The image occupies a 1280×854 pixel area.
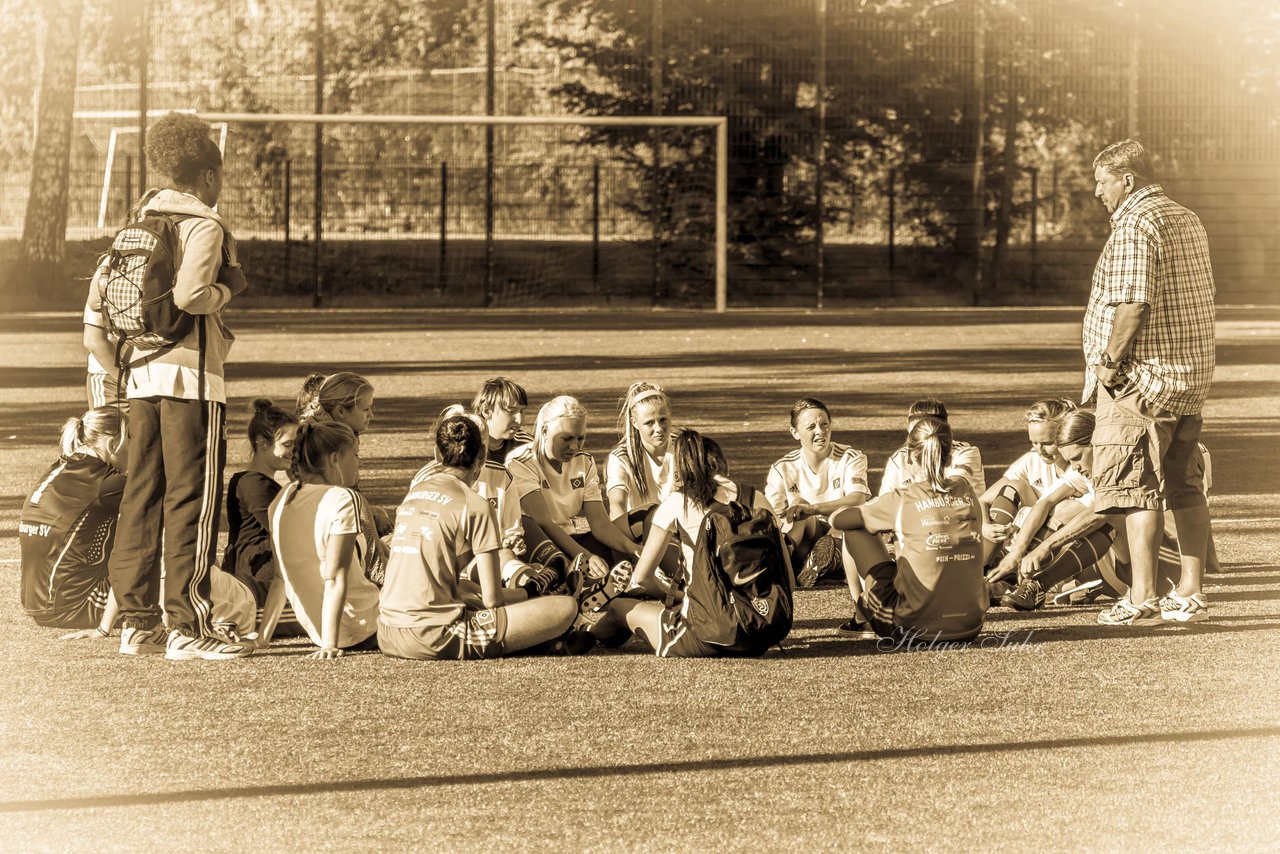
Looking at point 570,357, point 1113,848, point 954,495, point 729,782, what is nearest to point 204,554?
point 729,782

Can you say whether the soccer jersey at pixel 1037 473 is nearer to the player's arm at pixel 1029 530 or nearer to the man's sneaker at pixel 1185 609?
the player's arm at pixel 1029 530

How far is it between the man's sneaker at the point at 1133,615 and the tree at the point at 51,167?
25.0 metres

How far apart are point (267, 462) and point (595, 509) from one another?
4.94ft

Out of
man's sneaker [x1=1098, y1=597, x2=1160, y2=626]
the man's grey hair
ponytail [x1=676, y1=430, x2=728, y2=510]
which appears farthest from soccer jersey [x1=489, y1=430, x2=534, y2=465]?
the man's grey hair

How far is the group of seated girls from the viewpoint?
6.27 m

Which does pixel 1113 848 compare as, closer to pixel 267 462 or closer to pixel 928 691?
pixel 928 691

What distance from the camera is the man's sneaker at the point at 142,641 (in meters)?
6.33

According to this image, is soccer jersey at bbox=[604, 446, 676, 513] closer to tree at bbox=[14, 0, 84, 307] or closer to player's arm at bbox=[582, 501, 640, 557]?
player's arm at bbox=[582, 501, 640, 557]

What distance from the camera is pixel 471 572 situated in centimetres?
687

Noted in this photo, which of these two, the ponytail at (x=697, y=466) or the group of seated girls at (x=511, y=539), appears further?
the ponytail at (x=697, y=466)

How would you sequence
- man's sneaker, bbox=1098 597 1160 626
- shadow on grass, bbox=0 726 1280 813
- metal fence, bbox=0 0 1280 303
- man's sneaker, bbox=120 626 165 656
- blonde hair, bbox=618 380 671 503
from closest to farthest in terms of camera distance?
shadow on grass, bbox=0 726 1280 813 < man's sneaker, bbox=120 626 165 656 < man's sneaker, bbox=1098 597 1160 626 < blonde hair, bbox=618 380 671 503 < metal fence, bbox=0 0 1280 303

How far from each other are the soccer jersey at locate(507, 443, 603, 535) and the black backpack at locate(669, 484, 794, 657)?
1359 millimetres

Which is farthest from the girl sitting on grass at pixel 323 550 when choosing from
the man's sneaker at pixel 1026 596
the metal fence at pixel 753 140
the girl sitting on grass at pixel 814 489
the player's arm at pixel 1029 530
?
the metal fence at pixel 753 140

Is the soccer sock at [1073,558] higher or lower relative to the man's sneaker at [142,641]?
higher
